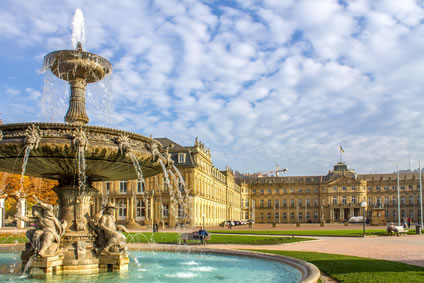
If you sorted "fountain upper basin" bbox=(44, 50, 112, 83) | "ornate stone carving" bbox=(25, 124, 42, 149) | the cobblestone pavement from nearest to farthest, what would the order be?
"ornate stone carving" bbox=(25, 124, 42, 149) < "fountain upper basin" bbox=(44, 50, 112, 83) < the cobblestone pavement

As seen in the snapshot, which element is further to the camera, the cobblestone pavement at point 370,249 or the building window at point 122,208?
the building window at point 122,208

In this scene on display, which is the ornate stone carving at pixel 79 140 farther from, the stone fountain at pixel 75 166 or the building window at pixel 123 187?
the building window at pixel 123 187

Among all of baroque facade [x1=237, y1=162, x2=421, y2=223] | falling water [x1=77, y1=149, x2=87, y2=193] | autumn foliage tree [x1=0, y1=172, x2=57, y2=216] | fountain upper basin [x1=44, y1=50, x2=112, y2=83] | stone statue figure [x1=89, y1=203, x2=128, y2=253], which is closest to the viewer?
falling water [x1=77, y1=149, x2=87, y2=193]

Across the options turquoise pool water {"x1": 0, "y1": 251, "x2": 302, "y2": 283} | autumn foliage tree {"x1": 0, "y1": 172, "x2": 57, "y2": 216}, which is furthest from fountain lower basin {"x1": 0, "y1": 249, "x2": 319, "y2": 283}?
autumn foliage tree {"x1": 0, "y1": 172, "x2": 57, "y2": 216}

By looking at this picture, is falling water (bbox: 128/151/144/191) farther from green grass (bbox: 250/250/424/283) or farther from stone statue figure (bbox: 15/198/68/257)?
green grass (bbox: 250/250/424/283)

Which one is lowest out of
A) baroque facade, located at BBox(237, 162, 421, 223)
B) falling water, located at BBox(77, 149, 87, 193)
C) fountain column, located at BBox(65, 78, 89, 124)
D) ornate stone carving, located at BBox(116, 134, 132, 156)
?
baroque facade, located at BBox(237, 162, 421, 223)

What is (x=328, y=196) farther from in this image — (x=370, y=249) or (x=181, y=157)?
(x=370, y=249)

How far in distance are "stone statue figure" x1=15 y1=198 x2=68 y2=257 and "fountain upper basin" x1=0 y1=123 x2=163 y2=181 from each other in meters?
1.09

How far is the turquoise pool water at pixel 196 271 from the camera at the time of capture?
9.37m

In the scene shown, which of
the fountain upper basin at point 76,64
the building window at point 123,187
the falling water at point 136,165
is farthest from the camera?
the building window at point 123,187

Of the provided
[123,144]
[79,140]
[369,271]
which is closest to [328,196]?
[369,271]

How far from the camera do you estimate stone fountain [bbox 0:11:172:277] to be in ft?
30.9

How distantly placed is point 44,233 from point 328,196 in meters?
114

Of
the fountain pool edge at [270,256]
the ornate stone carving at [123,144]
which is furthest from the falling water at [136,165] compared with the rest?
the fountain pool edge at [270,256]
